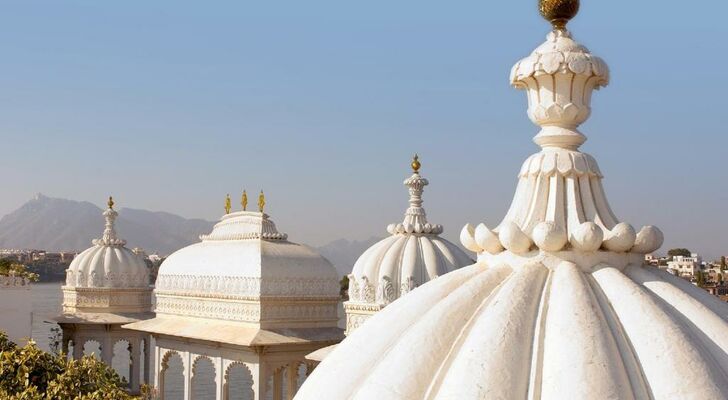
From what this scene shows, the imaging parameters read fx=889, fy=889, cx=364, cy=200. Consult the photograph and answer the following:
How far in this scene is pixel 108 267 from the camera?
2341 cm

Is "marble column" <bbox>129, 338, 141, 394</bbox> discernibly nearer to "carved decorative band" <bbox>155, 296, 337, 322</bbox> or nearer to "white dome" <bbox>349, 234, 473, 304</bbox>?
"carved decorative band" <bbox>155, 296, 337, 322</bbox>

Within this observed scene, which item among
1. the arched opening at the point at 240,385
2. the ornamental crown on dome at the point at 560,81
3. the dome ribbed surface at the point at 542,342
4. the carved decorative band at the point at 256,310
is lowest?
the arched opening at the point at 240,385

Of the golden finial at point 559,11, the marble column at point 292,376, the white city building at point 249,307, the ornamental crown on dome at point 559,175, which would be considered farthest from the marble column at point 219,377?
the golden finial at point 559,11

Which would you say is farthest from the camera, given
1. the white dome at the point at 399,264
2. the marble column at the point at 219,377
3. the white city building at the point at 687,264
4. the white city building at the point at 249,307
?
the white city building at the point at 687,264

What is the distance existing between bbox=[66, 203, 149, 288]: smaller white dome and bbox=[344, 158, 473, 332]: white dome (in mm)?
11070

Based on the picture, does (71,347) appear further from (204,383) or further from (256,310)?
(204,383)

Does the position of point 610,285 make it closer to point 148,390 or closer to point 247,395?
point 148,390

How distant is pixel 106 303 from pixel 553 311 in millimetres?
20861

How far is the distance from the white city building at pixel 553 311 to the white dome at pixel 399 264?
30.0 ft

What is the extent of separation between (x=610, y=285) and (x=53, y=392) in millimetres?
8326

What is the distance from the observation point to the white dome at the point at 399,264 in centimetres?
1363

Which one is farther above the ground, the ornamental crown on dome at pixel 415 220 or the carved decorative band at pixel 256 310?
the ornamental crown on dome at pixel 415 220

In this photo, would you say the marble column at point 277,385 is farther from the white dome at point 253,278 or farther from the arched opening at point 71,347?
the arched opening at point 71,347

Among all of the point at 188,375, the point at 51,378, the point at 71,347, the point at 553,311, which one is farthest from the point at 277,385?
the point at 553,311
